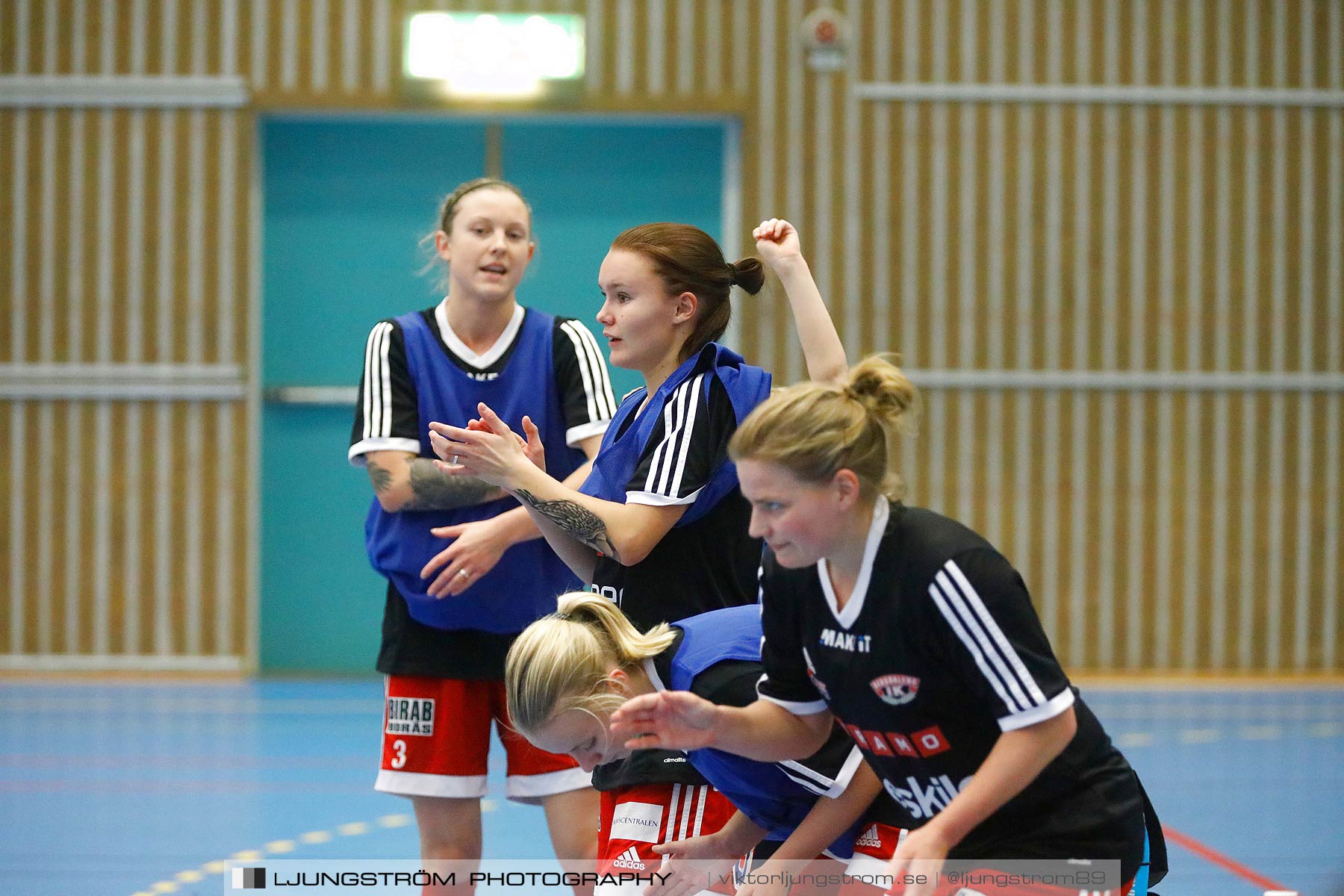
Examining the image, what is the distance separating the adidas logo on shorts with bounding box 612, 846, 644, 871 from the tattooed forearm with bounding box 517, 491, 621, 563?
57cm

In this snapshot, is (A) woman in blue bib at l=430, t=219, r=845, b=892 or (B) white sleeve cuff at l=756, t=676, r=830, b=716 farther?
(A) woman in blue bib at l=430, t=219, r=845, b=892

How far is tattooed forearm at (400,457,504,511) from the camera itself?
316 cm

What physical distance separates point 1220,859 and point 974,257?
5.16 m

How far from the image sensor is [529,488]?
2.50m

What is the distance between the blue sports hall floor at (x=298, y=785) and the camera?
4.41 metres

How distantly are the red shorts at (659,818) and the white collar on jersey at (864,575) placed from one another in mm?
708

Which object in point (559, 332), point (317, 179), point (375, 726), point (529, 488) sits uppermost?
point (317, 179)

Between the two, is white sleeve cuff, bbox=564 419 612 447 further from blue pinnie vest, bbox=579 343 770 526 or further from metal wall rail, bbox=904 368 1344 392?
metal wall rail, bbox=904 368 1344 392

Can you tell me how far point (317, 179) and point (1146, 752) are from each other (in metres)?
6.22

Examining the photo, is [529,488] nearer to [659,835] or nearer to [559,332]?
[659,835]

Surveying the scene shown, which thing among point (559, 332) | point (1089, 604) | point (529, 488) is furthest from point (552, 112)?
point (529, 488)

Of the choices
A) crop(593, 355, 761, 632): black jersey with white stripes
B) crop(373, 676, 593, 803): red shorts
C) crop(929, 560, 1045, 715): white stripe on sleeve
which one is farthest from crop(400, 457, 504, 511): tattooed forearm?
crop(929, 560, 1045, 715): white stripe on sleeve

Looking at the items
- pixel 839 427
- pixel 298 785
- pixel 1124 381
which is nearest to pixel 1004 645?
pixel 839 427

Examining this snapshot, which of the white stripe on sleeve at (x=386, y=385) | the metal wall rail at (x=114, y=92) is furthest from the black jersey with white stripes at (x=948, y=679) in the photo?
the metal wall rail at (x=114, y=92)
